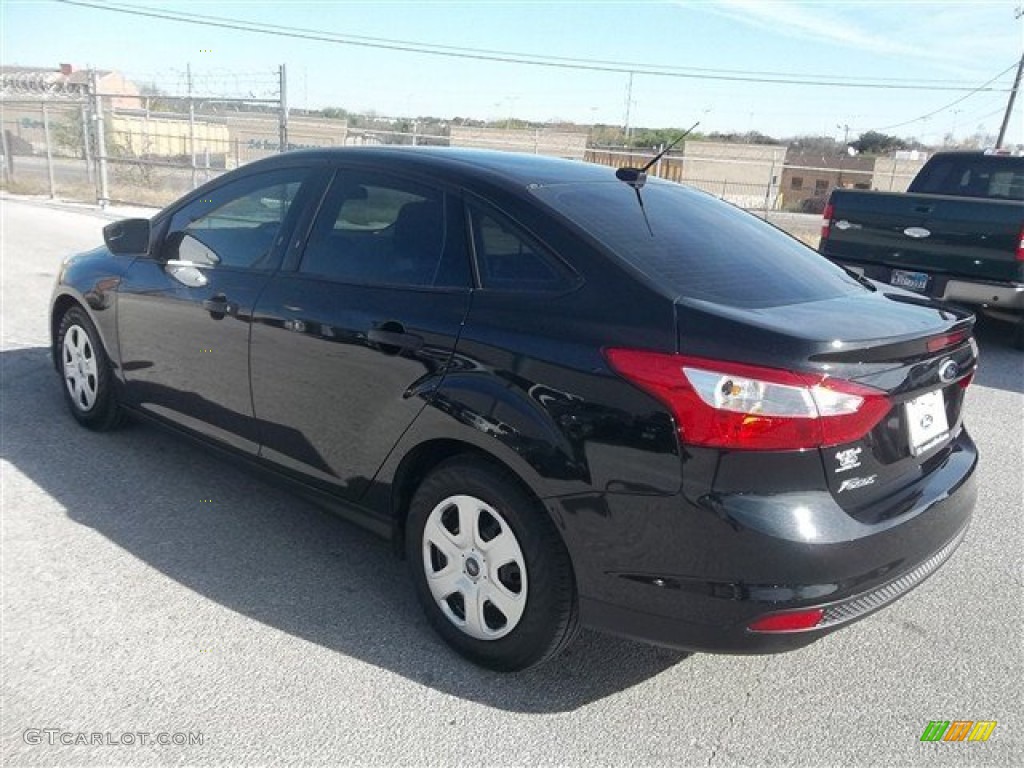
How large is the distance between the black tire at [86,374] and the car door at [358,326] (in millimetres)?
1533

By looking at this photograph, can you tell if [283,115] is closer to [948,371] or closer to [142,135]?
[142,135]

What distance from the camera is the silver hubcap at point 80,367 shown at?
4656 millimetres

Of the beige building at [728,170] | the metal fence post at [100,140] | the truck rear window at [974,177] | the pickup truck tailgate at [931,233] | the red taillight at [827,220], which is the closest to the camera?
the pickup truck tailgate at [931,233]

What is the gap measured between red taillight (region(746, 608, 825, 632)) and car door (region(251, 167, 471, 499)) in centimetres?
126

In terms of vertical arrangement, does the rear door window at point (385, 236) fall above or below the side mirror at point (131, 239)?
above

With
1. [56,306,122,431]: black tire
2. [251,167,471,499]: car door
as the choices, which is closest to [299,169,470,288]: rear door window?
[251,167,471,499]: car door

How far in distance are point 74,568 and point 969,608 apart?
11.8ft

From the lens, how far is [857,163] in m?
34.6

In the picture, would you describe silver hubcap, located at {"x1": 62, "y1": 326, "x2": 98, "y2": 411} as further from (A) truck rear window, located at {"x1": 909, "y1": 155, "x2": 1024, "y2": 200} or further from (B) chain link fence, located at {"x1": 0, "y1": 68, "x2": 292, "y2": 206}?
(B) chain link fence, located at {"x1": 0, "y1": 68, "x2": 292, "y2": 206}

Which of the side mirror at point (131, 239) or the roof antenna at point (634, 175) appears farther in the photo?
the side mirror at point (131, 239)

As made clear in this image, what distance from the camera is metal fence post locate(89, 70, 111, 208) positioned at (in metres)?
16.6

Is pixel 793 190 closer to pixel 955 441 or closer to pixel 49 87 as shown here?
pixel 49 87

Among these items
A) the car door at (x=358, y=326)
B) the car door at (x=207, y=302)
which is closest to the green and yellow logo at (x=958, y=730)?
the car door at (x=358, y=326)

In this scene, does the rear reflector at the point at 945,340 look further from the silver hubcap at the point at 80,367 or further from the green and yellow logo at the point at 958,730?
the silver hubcap at the point at 80,367
